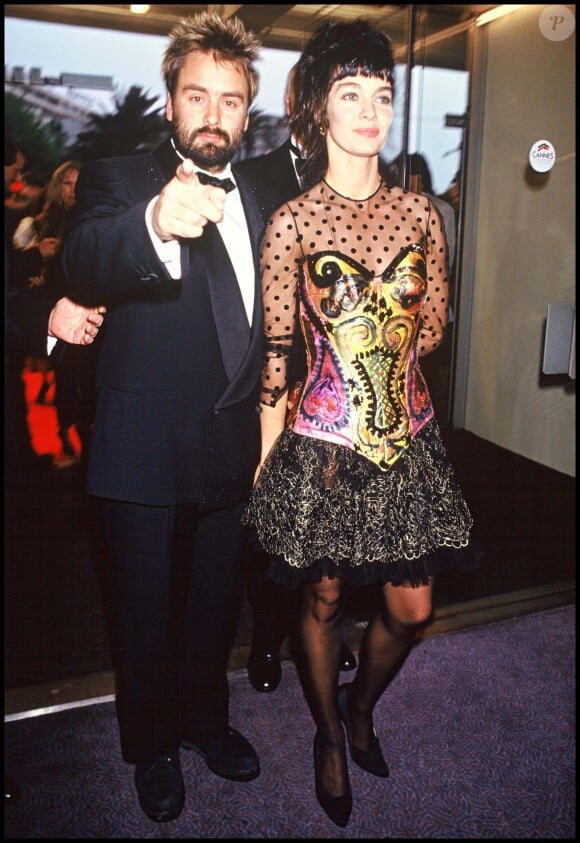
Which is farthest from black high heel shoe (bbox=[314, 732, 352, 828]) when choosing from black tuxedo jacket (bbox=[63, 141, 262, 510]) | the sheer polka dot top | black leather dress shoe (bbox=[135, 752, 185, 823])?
the sheer polka dot top

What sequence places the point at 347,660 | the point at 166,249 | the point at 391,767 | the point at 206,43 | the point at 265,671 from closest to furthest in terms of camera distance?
1. the point at 166,249
2. the point at 206,43
3. the point at 391,767
4. the point at 265,671
5. the point at 347,660

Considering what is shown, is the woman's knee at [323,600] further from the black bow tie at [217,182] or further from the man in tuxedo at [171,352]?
the black bow tie at [217,182]

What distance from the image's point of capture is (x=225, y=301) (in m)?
1.75

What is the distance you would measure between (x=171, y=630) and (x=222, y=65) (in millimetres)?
1796

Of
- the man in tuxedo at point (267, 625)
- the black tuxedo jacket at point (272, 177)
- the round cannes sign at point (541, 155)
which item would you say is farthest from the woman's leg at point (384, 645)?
the round cannes sign at point (541, 155)

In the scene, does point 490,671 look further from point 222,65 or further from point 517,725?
point 222,65

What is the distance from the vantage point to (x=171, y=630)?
254cm

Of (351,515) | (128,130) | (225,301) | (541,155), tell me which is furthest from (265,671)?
(541,155)

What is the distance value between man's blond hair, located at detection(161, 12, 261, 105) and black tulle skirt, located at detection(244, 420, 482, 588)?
91 centimetres

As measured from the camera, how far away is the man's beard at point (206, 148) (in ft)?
5.67

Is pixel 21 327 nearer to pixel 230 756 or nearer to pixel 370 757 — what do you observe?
pixel 230 756

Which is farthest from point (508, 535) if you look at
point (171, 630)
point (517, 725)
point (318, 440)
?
point (318, 440)

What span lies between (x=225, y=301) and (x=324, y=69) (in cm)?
62

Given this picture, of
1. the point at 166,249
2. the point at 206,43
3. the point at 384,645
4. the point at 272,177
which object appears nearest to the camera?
the point at 166,249
